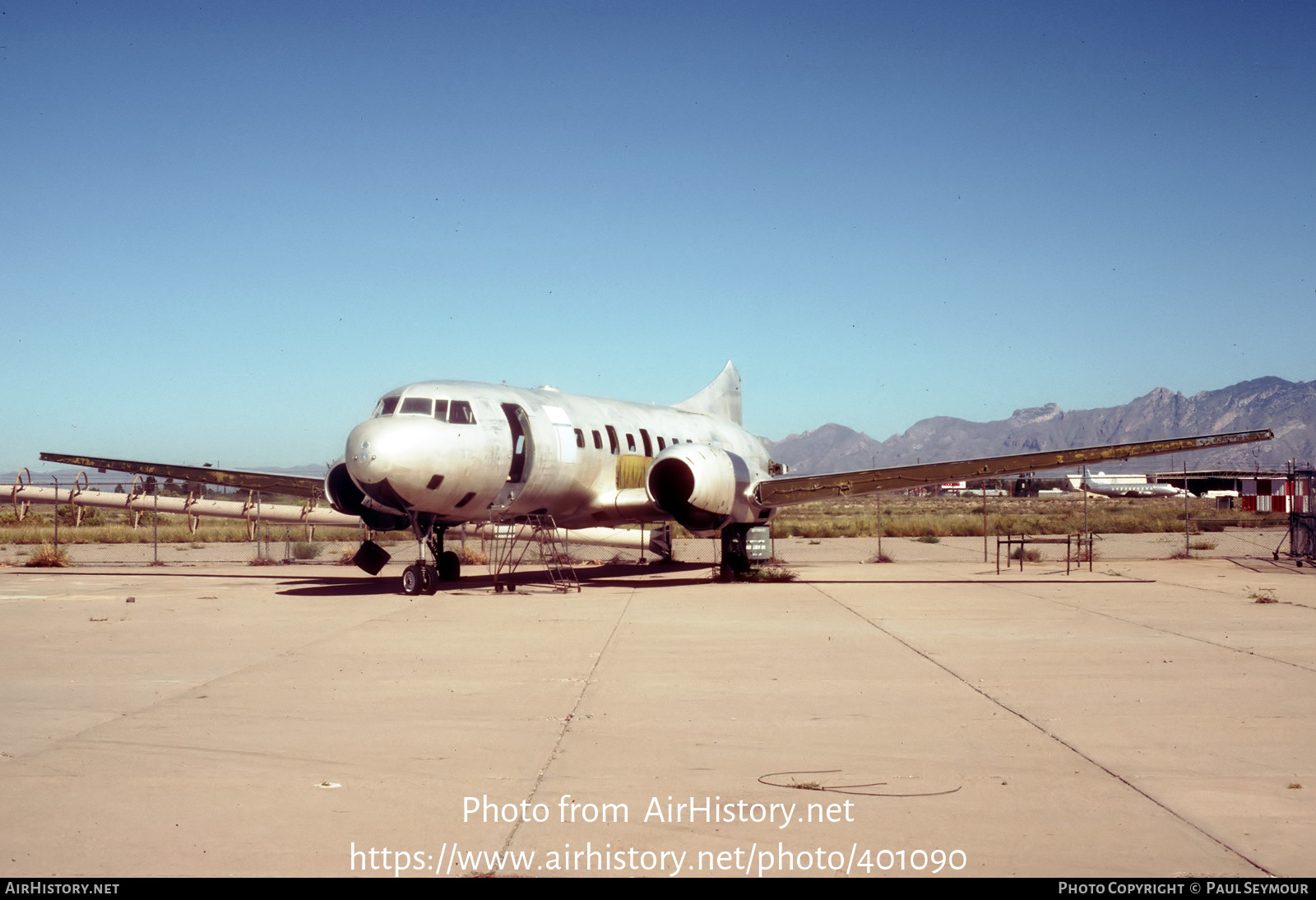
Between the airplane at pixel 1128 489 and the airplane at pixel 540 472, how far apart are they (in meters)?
111

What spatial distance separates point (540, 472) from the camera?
20844 mm

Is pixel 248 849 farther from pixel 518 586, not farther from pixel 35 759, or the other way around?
pixel 518 586

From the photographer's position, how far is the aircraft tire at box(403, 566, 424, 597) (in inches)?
762

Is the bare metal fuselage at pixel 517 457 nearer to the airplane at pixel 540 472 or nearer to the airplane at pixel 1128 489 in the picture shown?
the airplane at pixel 540 472

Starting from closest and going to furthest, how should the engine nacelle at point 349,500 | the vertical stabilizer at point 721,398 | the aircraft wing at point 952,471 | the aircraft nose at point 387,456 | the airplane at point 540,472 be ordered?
the aircraft nose at point 387,456, the airplane at point 540,472, the aircraft wing at point 952,471, the engine nacelle at point 349,500, the vertical stabilizer at point 721,398

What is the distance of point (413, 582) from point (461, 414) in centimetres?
308

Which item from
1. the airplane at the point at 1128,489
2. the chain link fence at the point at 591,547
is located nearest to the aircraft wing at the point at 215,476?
the chain link fence at the point at 591,547

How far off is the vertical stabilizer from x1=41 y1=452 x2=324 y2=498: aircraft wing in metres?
10.6

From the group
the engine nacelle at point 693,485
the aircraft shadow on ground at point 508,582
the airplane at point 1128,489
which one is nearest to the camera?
the aircraft shadow on ground at point 508,582

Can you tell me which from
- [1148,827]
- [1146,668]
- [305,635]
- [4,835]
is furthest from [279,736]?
[1146,668]

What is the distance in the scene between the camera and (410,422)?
18.4 metres

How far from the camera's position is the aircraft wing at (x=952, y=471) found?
21.3 m

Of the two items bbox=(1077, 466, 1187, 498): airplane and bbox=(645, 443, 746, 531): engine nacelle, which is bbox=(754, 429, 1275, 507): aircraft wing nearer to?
bbox=(645, 443, 746, 531): engine nacelle

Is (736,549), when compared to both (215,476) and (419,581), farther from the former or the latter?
(215,476)
